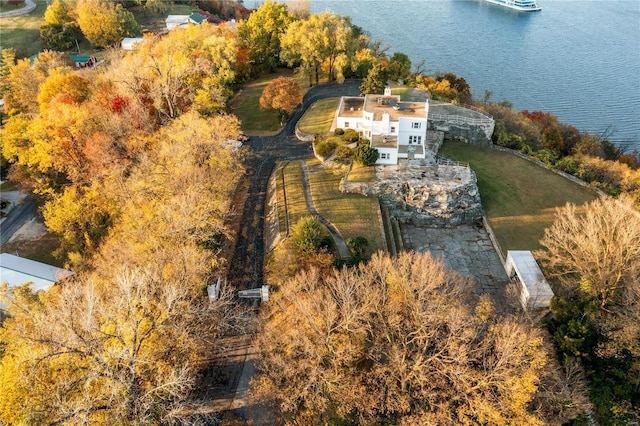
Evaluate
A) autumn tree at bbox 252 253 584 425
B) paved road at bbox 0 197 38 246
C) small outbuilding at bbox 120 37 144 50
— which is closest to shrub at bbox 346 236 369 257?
autumn tree at bbox 252 253 584 425

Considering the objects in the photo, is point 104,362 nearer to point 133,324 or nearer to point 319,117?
point 133,324

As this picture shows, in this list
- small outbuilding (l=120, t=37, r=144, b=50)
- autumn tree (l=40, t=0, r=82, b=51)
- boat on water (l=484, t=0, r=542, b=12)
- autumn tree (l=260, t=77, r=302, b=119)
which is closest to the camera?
autumn tree (l=260, t=77, r=302, b=119)

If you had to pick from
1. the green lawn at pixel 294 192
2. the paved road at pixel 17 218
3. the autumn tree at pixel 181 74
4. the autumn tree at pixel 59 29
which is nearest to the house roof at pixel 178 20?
the autumn tree at pixel 59 29

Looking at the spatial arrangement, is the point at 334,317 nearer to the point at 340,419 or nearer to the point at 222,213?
the point at 340,419

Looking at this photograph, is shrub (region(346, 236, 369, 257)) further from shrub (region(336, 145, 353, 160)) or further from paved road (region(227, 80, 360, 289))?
shrub (region(336, 145, 353, 160))

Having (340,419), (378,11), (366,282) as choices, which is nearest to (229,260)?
(366,282)

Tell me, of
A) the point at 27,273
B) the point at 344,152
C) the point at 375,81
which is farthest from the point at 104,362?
the point at 375,81
